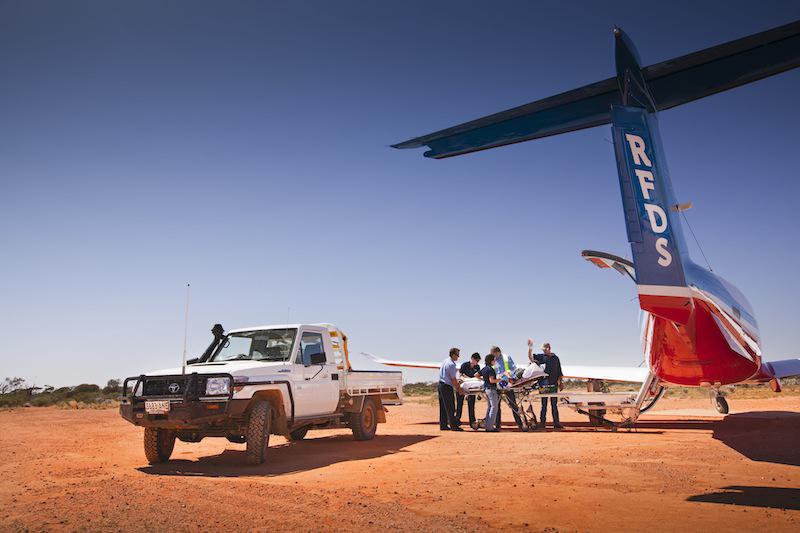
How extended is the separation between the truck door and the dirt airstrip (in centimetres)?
88

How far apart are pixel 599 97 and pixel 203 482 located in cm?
970

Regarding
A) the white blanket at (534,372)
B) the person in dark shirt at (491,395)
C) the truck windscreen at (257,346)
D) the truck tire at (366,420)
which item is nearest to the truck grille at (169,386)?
the truck windscreen at (257,346)

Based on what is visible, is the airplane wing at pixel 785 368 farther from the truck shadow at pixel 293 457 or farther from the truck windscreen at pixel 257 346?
the truck windscreen at pixel 257 346

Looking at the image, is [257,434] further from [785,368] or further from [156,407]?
[785,368]

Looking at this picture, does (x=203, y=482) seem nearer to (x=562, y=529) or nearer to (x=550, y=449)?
(x=562, y=529)

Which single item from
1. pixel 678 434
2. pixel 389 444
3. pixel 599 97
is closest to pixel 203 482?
pixel 389 444

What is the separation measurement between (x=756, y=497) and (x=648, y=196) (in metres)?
4.15

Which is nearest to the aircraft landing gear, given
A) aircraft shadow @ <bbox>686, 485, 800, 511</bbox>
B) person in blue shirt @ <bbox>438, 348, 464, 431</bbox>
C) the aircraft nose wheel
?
the aircraft nose wheel

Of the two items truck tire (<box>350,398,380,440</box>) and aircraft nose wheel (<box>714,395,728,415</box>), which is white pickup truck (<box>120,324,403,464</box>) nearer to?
truck tire (<box>350,398,380,440</box>)

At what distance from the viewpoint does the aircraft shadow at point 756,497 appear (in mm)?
5941

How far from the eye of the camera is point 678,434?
13734 mm

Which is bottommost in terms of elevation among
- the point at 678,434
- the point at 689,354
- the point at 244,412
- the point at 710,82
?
the point at 678,434

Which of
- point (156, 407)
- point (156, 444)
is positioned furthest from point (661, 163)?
point (156, 444)

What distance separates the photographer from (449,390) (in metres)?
15.4
